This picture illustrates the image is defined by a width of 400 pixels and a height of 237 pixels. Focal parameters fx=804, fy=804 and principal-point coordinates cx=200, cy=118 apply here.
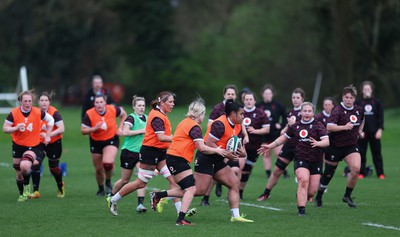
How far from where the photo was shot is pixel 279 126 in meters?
18.8

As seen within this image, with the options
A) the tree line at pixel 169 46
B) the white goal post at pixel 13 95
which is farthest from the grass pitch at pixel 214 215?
the tree line at pixel 169 46

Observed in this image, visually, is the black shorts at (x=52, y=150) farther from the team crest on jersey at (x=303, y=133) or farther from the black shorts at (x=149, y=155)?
the team crest on jersey at (x=303, y=133)

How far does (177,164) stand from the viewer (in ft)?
37.8

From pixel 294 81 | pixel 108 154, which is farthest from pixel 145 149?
pixel 294 81

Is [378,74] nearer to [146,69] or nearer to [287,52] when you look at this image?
[287,52]

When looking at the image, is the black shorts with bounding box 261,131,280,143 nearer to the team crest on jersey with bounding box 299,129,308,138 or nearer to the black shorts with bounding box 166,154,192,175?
the team crest on jersey with bounding box 299,129,308,138

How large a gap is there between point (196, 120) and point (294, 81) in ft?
158

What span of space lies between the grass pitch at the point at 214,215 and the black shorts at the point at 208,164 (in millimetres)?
768

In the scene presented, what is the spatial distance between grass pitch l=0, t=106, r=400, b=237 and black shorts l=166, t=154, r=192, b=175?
777 millimetres

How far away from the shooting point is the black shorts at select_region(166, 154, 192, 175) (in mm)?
11500

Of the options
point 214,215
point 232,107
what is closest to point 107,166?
point 214,215

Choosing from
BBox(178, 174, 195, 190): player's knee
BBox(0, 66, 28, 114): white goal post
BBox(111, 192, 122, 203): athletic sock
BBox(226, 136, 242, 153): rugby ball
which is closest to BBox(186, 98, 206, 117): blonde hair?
BBox(226, 136, 242, 153): rugby ball

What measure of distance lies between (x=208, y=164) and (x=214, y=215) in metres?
1.37

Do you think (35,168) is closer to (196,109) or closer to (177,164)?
(177,164)
